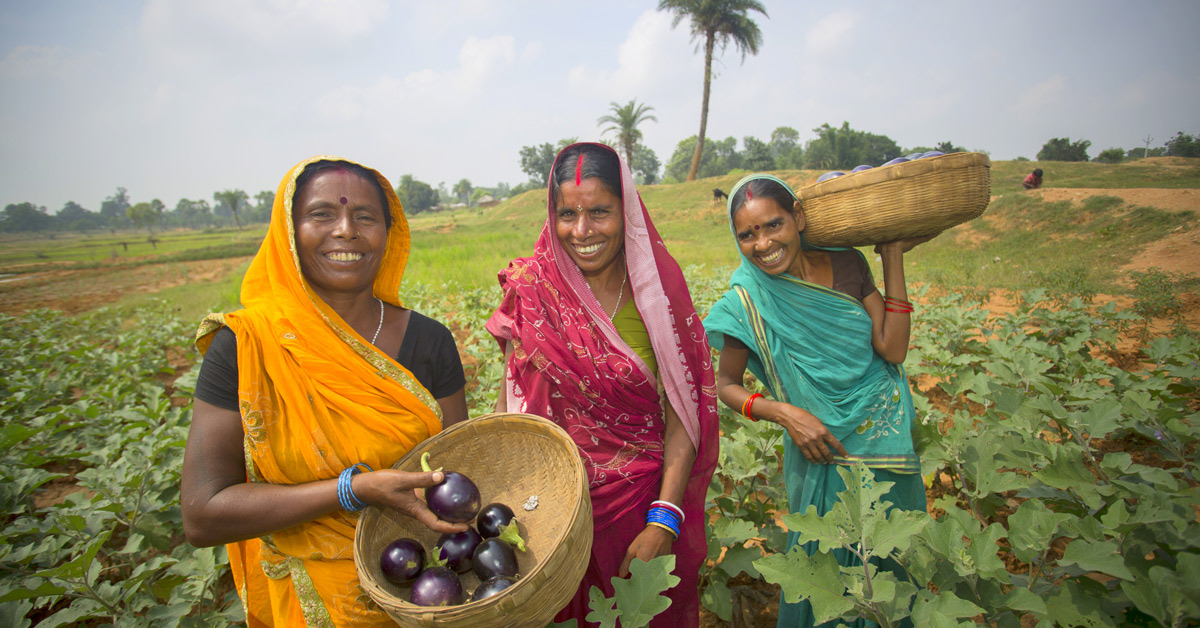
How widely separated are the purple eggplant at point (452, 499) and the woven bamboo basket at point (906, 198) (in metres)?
1.67

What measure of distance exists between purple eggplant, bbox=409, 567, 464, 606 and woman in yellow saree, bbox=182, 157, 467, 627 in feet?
0.39

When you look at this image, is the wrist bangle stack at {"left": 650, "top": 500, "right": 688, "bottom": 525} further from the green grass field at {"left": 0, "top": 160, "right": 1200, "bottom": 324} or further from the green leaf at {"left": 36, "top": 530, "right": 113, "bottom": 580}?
the green grass field at {"left": 0, "top": 160, "right": 1200, "bottom": 324}

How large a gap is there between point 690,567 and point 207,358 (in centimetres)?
178

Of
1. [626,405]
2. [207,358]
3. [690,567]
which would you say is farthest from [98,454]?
[690,567]

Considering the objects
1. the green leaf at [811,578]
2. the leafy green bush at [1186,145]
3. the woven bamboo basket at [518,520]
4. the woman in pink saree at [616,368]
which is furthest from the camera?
the leafy green bush at [1186,145]

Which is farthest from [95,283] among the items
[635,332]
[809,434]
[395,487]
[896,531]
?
[896,531]

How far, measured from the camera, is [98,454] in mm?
2902

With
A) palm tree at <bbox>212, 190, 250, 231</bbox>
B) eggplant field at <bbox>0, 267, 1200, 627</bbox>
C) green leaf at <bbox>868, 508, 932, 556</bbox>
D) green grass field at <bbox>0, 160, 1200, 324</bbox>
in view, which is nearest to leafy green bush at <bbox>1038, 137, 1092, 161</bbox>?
green grass field at <bbox>0, 160, 1200, 324</bbox>

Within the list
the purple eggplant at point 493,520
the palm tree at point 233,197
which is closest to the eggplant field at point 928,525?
the purple eggplant at point 493,520

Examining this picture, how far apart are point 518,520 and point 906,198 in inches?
70.5

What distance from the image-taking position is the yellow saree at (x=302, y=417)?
1462mm

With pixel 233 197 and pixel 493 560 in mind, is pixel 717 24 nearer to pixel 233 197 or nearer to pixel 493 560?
pixel 493 560

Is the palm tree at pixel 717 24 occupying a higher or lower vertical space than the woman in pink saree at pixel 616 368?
higher

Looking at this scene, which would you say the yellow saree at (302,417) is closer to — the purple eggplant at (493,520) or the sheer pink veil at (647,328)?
the purple eggplant at (493,520)
